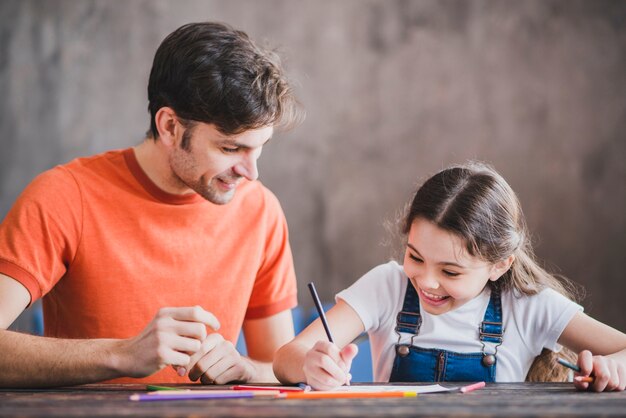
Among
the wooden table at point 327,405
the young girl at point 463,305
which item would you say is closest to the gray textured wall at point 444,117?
the young girl at point 463,305

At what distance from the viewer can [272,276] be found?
1.72 metres

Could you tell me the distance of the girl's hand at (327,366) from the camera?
1127 millimetres

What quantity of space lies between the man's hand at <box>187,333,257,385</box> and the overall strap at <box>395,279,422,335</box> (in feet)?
1.11

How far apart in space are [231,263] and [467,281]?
1.72ft

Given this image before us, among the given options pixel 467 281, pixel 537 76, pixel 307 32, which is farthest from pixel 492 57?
pixel 467 281

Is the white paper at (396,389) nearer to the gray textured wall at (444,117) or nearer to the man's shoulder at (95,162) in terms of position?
the man's shoulder at (95,162)

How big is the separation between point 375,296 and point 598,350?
0.44 m

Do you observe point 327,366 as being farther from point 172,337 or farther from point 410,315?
point 410,315

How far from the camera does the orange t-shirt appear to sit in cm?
143

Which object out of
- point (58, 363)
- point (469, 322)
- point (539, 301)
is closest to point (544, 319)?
point (539, 301)

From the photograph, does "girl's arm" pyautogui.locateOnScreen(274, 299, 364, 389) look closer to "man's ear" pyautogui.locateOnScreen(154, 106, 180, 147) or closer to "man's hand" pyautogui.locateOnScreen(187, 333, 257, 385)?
"man's hand" pyautogui.locateOnScreen(187, 333, 257, 385)

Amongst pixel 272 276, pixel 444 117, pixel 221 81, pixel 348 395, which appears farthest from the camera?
pixel 444 117

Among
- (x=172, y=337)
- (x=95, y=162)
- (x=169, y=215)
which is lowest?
(x=172, y=337)

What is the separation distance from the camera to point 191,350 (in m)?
1.17
